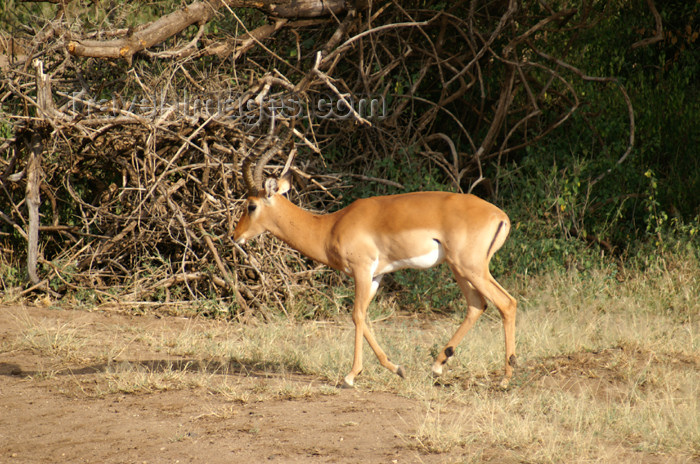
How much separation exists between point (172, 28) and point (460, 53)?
3.64m

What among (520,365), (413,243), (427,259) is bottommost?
(520,365)

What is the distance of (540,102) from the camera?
9609 mm

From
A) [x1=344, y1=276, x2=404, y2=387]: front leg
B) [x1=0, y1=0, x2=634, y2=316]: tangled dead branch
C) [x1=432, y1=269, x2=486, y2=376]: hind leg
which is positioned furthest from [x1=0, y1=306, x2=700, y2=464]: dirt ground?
[x1=0, y1=0, x2=634, y2=316]: tangled dead branch

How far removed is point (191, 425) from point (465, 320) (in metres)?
2.02

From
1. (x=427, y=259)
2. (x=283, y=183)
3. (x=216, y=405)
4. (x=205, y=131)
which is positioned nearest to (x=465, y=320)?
(x=427, y=259)

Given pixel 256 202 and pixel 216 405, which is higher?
pixel 256 202

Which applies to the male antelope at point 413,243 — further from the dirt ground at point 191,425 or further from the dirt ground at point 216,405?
the dirt ground at point 191,425

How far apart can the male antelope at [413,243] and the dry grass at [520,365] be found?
42cm

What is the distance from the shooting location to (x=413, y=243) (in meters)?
5.25

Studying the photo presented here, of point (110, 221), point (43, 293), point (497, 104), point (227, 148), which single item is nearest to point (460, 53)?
point (497, 104)

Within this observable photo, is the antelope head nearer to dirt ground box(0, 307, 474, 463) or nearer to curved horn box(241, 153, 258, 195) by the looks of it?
Result: curved horn box(241, 153, 258, 195)

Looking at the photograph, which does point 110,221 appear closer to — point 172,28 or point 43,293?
point 43,293

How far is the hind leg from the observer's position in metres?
5.38

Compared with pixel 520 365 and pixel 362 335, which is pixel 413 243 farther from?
pixel 520 365
